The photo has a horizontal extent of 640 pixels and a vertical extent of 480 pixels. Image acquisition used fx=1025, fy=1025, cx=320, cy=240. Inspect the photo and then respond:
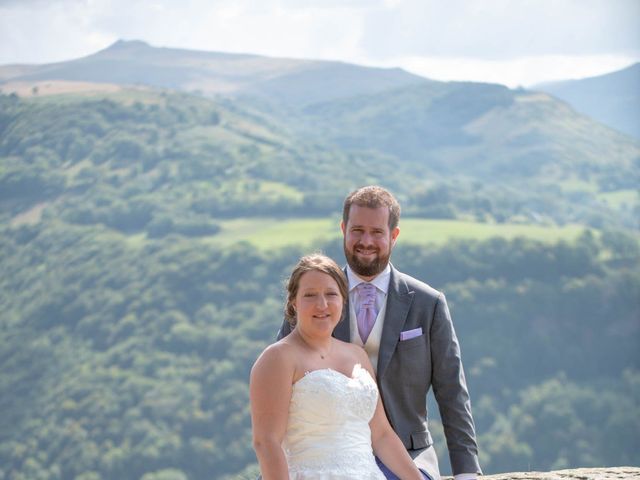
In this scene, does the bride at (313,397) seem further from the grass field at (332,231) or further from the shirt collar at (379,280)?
the grass field at (332,231)

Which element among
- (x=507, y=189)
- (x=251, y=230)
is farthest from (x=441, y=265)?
(x=507, y=189)

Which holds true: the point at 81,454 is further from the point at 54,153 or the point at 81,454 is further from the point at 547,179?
the point at 547,179

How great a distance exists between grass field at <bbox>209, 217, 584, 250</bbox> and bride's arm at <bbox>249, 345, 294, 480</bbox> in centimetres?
8661

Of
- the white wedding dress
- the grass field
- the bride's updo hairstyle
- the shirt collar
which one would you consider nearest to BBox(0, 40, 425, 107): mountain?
the grass field

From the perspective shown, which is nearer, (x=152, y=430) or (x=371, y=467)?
(x=371, y=467)

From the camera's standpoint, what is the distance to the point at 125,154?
5153 inches

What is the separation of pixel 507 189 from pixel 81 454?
83.8m

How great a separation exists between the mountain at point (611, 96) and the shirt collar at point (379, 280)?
174m

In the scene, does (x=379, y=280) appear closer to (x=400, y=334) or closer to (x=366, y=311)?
(x=366, y=311)

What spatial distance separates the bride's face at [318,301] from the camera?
3834 millimetres

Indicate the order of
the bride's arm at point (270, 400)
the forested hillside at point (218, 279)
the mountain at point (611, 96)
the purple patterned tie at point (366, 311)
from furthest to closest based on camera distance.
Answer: the mountain at point (611, 96) → the forested hillside at point (218, 279) → the purple patterned tie at point (366, 311) → the bride's arm at point (270, 400)

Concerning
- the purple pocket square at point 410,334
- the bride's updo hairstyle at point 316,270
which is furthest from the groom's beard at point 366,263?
the bride's updo hairstyle at point 316,270

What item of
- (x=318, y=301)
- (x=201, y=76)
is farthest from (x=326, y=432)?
(x=201, y=76)

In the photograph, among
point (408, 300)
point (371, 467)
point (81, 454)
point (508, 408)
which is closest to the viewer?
point (371, 467)
